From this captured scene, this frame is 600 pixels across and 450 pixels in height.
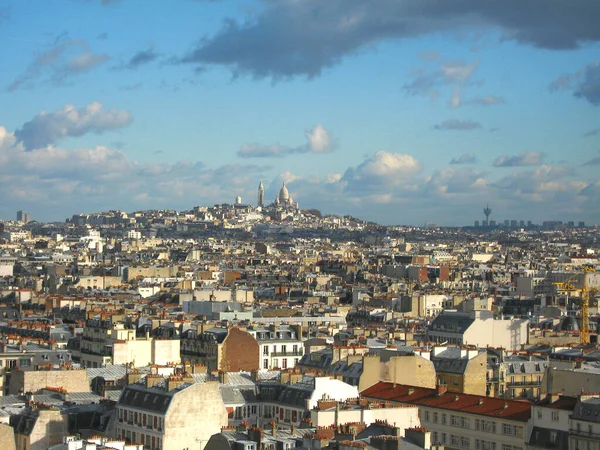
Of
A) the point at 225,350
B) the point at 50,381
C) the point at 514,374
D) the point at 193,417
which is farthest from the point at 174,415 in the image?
the point at 514,374

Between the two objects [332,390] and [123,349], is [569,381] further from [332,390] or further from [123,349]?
[123,349]

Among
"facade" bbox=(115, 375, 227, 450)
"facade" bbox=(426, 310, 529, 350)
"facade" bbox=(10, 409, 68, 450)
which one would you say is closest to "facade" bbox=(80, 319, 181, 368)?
"facade" bbox=(426, 310, 529, 350)

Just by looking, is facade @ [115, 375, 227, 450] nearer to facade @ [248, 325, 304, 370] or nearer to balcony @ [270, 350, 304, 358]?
facade @ [248, 325, 304, 370]

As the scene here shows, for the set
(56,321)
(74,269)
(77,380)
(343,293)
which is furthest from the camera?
(74,269)

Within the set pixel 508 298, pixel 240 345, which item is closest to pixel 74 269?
pixel 508 298

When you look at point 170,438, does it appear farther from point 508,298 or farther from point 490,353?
point 508,298
